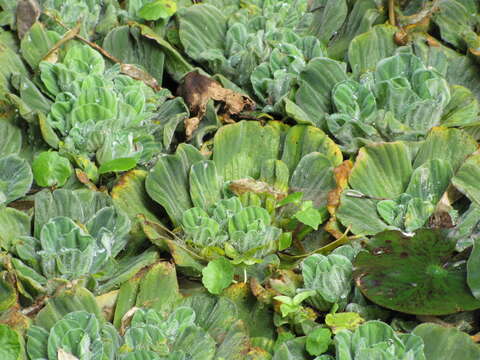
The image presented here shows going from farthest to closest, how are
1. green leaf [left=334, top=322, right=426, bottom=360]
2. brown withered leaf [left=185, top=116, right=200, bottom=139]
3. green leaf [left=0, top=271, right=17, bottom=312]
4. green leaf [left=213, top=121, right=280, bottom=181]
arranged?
brown withered leaf [left=185, top=116, right=200, bottom=139], green leaf [left=213, top=121, right=280, bottom=181], green leaf [left=0, top=271, right=17, bottom=312], green leaf [left=334, top=322, right=426, bottom=360]

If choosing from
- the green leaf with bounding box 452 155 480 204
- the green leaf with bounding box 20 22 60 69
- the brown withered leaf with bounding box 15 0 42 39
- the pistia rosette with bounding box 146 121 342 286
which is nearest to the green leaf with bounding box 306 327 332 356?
the pistia rosette with bounding box 146 121 342 286

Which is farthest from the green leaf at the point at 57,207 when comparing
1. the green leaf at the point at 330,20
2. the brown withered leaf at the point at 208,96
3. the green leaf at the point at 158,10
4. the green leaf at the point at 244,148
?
the green leaf at the point at 330,20

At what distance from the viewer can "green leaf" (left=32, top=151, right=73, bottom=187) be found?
1560 millimetres

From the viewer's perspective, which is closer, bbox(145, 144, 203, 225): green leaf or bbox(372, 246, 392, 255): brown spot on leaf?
bbox(372, 246, 392, 255): brown spot on leaf

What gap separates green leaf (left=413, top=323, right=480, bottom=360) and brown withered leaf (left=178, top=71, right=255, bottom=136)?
2.59 ft

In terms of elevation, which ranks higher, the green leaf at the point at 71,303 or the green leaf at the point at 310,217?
the green leaf at the point at 310,217

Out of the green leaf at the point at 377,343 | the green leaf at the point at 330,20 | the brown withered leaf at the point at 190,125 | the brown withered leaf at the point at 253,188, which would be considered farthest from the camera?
the green leaf at the point at 330,20

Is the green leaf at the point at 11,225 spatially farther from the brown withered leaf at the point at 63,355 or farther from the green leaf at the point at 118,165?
the brown withered leaf at the point at 63,355

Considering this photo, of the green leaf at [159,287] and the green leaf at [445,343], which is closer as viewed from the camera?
the green leaf at [445,343]

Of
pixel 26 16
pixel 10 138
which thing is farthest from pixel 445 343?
pixel 26 16

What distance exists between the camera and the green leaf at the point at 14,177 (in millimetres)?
1540

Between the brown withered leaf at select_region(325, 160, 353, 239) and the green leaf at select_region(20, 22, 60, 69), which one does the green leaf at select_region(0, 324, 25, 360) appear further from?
the green leaf at select_region(20, 22, 60, 69)

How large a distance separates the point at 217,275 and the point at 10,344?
0.39 m

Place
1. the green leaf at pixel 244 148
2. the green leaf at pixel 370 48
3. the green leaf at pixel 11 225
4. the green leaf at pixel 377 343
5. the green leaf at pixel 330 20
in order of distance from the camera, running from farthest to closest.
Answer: the green leaf at pixel 330 20 → the green leaf at pixel 370 48 → the green leaf at pixel 244 148 → the green leaf at pixel 11 225 → the green leaf at pixel 377 343
